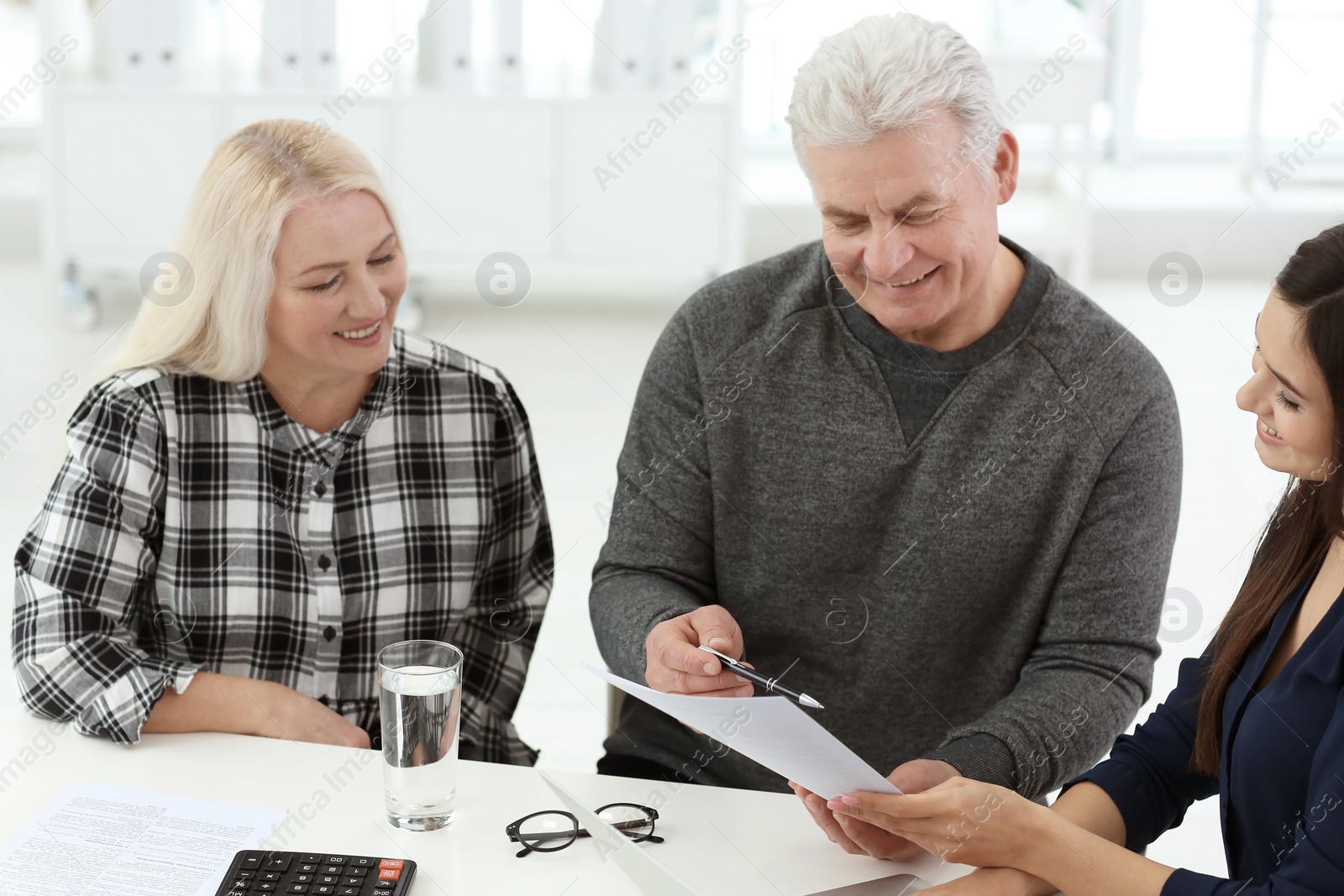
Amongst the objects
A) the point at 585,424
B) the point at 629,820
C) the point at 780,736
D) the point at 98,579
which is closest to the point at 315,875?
the point at 629,820

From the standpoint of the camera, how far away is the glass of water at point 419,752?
3.98 feet

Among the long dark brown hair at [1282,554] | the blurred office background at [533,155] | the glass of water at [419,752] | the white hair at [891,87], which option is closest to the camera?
the long dark brown hair at [1282,554]

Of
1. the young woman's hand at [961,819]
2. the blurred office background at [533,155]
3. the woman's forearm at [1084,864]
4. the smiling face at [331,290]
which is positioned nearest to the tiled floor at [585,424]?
the blurred office background at [533,155]

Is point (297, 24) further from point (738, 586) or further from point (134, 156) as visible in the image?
point (738, 586)

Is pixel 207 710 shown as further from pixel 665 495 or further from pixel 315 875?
pixel 665 495

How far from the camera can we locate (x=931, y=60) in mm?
1335

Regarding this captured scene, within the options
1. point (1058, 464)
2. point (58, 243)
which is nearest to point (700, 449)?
point (1058, 464)

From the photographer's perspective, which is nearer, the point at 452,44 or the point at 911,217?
the point at 911,217

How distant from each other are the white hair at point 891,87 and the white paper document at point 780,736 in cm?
60

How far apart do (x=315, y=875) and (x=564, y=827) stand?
0.22 metres

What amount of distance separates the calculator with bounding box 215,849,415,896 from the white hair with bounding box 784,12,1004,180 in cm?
80

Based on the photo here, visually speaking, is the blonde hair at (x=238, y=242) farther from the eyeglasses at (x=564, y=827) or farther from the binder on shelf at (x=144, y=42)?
the binder on shelf at (x=144, y=42)

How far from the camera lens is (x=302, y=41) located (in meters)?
4.41

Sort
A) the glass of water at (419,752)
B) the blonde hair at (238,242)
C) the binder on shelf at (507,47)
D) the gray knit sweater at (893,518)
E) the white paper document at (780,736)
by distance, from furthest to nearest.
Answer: the binder on shelf at (507,47)
the blonde hair at (238,242)
the gray knit sweater at (893,518)
the glass of water at (419,752)
the white paper document at (780,736)
